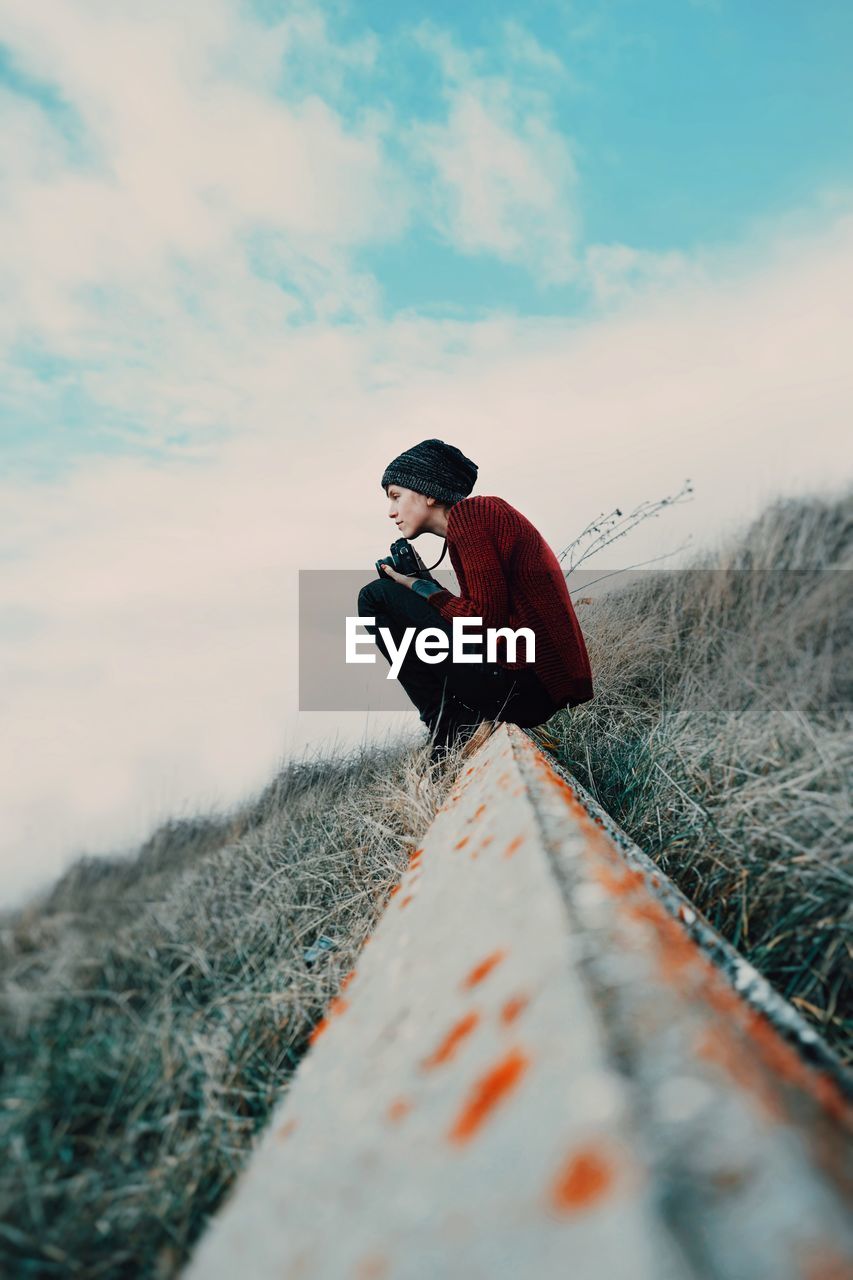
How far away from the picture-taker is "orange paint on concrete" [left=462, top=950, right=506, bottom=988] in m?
0.76

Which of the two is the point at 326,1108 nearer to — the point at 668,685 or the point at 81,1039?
the point at 81,1039

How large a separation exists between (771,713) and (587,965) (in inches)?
49.3

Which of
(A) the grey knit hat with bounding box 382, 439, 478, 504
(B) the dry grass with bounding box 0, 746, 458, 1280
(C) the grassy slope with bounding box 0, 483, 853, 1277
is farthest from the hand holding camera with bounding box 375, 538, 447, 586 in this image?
(B) the dry grass with bounding box 0, 746, 458, 1280

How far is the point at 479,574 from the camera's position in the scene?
123 inches

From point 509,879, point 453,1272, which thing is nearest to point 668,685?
point 509,879

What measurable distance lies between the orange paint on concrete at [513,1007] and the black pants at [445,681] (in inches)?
96.3

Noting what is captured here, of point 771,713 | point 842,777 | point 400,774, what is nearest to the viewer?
point 842,777

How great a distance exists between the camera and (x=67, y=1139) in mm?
857

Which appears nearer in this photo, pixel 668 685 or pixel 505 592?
pixel 668 685

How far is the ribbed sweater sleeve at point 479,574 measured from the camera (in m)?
3.12

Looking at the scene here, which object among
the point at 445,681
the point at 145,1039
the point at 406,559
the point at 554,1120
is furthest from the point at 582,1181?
the point at 406,559

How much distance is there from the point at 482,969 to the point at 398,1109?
158 mm

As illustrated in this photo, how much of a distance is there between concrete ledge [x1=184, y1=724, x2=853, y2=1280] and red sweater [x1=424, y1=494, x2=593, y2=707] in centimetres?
217

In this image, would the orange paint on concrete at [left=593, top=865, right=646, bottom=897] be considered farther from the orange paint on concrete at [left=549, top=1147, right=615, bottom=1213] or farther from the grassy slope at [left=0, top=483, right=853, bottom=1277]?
the grassy slope at [left=0, top=483, right=853, bottom=1277]
